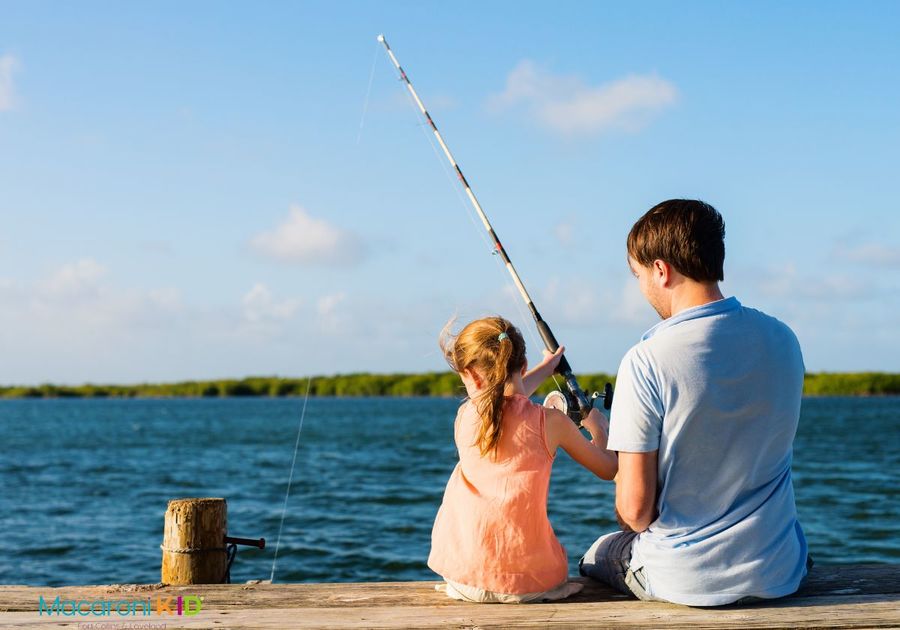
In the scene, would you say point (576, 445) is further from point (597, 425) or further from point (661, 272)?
point (661, 272)

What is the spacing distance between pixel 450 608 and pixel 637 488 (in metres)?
0.78

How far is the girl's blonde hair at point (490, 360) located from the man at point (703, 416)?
0.41 m

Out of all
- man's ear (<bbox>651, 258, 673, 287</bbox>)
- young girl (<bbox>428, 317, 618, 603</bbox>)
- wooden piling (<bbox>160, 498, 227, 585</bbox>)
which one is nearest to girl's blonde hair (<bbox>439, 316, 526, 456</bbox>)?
young girl (<bbox>428, 317, 618, 603</bbox>)

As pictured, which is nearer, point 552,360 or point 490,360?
point 490,360

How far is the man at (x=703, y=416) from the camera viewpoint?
101 inches

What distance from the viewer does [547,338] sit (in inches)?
157

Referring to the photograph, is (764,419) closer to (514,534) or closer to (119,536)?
(514,534)

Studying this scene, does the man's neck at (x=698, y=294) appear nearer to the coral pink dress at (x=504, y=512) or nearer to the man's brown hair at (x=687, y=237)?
the man's brown hair at (x=687, y=237)

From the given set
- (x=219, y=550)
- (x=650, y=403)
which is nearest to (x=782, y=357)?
(x=650, y=403)

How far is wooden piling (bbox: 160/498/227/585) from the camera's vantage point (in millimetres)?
4082

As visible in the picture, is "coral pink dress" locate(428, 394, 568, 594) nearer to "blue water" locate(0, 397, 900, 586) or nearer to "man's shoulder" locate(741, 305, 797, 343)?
"man's shoulder" locate(741, 305, 797, 343)

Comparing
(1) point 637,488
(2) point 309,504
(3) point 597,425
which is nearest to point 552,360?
(3) point 597,425

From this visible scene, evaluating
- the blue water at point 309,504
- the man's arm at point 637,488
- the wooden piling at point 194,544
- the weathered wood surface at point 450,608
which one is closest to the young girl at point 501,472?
the weathered wood surface at point 450,608

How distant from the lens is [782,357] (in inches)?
102
